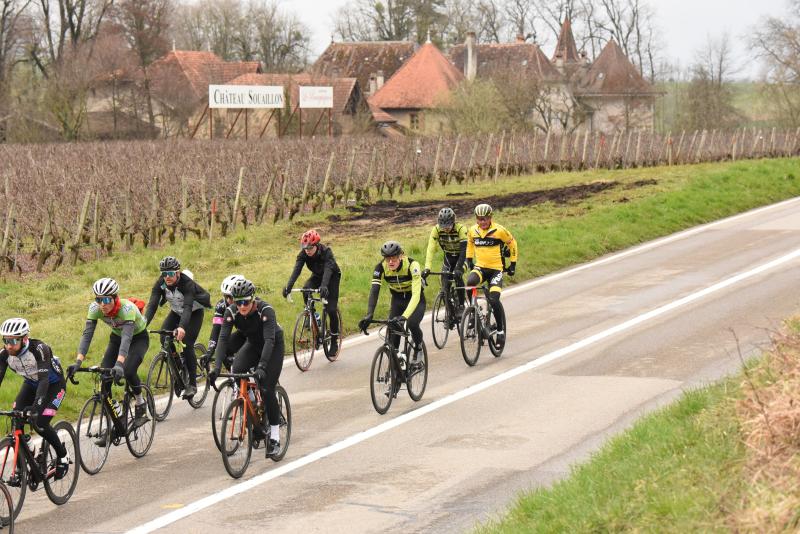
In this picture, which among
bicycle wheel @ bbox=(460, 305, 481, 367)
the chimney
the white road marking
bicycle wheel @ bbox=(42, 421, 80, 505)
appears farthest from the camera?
the chimney

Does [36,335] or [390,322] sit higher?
[390,322]

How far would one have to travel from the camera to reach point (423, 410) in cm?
1403

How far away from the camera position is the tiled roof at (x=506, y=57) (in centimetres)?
9656

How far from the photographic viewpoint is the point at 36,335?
20.0 m

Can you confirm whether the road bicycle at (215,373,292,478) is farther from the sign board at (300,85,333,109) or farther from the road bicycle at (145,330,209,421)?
the sign board at (300,85,333,109)

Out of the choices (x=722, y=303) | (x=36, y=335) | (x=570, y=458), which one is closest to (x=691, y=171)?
(x=722, y=303)

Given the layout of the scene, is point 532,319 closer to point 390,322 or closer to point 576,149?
point 390,322

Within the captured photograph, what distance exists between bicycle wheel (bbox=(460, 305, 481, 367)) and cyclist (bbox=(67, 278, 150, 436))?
4680 millimetres

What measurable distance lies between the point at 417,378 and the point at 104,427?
4.00 metres

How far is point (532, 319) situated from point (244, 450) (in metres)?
9.08

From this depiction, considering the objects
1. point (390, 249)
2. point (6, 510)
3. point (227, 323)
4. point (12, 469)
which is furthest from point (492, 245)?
point (6, 510)

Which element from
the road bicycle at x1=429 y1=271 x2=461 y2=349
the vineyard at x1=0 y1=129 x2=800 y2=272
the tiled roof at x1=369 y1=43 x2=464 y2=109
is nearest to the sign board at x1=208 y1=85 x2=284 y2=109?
the vineyard at x1=0 y1=129 x2=800 y2=272

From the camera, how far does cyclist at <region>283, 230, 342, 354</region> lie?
55.5ft

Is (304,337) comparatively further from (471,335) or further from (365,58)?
(365,58)
